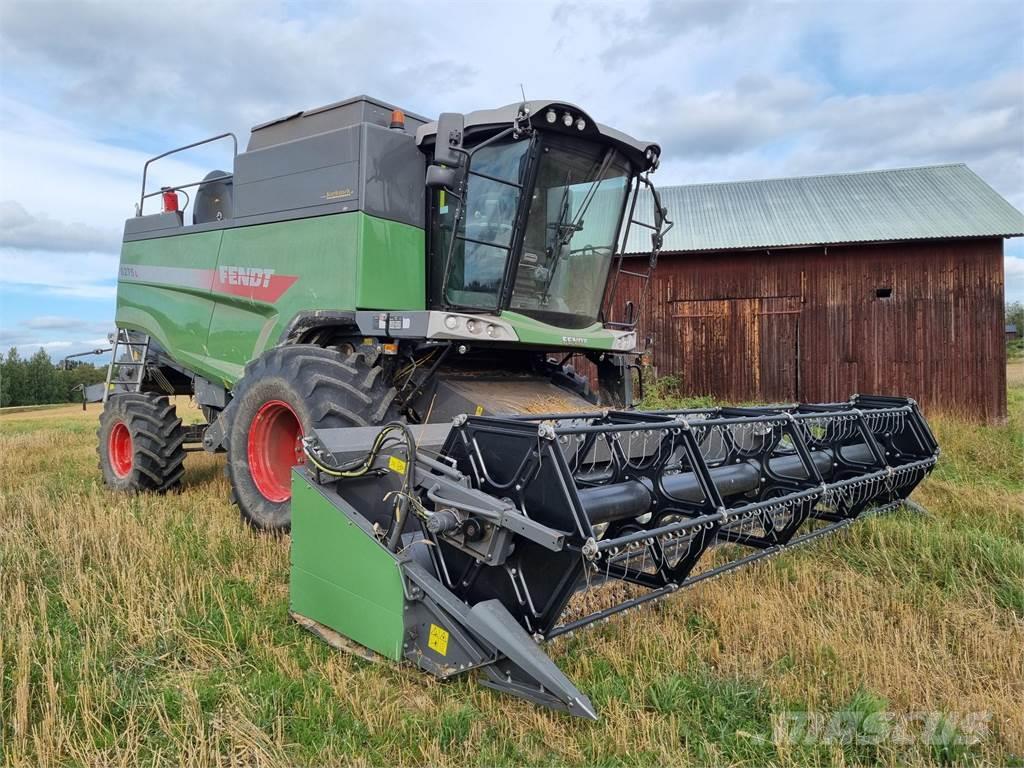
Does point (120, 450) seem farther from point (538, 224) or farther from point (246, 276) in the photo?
point (538, 224)

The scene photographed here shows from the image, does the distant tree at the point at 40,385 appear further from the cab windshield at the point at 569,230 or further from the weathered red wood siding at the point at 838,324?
the cab windshield at the point at 569,230

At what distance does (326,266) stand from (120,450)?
3.16 m

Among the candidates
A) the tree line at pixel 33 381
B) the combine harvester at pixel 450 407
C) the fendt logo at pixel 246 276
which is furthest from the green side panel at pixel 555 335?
the tree line at pixel 33 381

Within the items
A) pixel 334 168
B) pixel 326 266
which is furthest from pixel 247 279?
pixel 334 168

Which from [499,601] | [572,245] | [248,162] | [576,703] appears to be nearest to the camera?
[576,703]

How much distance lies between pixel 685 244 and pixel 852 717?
1238 cm

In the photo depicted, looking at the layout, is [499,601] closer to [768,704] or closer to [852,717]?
[768,704]

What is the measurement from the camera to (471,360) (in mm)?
5137

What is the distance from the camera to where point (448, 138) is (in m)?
3.98

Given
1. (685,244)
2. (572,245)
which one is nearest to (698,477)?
(572,245)

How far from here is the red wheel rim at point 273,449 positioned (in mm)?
4449

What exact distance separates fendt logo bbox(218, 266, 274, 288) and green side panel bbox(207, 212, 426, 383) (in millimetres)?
44

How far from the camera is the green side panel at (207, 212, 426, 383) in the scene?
4547mm

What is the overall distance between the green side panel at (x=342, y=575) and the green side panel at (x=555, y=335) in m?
1.91
